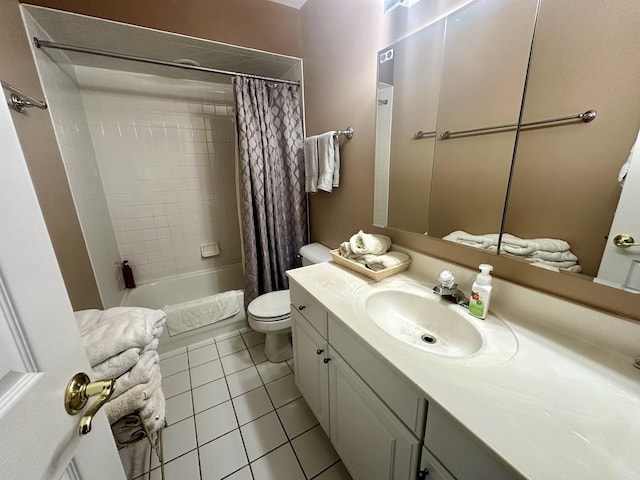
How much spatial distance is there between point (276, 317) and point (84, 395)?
1284mm

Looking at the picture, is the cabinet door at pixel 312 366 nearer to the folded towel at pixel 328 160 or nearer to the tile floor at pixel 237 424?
the tile floor at pixel 237 424

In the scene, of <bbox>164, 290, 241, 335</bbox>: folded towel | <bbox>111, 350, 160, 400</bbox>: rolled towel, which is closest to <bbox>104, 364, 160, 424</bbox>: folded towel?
<bbox>111, 350, 160, 400</bbox>: rolled towel

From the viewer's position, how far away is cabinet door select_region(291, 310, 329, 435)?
116 centimetres

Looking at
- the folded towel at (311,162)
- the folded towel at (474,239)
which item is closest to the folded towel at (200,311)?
the folded towel at (311,162)

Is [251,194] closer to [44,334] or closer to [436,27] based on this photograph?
[436,27]

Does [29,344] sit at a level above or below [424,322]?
above

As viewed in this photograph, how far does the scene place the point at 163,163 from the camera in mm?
2268

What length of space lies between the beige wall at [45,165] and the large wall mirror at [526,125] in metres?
1.68

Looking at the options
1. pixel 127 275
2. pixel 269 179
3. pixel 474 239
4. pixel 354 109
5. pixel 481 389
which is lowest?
pixel 127 275

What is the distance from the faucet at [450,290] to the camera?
1.00 m

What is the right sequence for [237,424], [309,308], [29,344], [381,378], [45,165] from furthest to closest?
[237,424] < [45,165] < [309,308] < [381,378] < [29,344]

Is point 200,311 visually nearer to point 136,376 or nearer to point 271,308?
point 271,308

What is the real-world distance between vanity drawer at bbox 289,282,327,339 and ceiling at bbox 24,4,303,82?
1.63m

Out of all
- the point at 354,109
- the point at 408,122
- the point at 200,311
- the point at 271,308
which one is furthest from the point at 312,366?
the point at 354,109
